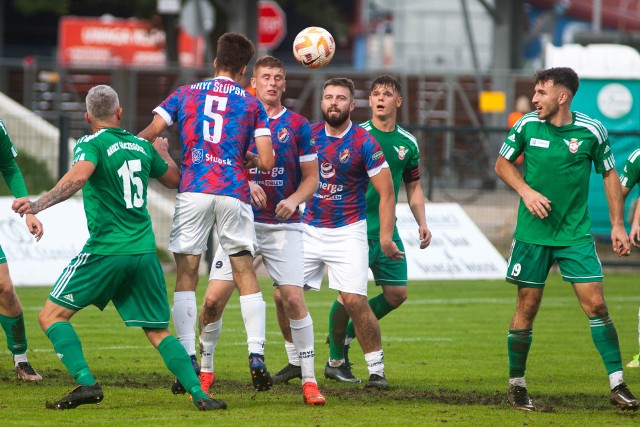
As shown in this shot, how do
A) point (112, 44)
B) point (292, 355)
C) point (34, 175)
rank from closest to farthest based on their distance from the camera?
point (292, 355)
point (34, 175)
point (112, 44)

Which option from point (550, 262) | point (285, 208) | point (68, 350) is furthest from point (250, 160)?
point (550, 262)

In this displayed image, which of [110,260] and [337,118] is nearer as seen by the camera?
[110,260]

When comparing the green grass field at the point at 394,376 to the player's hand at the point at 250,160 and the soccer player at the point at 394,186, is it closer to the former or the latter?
the soccer player at the point at 394,186

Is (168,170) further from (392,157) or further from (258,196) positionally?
(392,157)

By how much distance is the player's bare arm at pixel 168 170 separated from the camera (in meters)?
8.52

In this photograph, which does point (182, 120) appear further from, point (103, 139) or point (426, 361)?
point (426, 361)

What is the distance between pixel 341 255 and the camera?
9.62 meters

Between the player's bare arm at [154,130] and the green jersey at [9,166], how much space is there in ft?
5.52

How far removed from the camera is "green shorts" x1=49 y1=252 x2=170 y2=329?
26.6 feet

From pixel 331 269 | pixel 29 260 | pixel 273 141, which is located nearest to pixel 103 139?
pixel 273 141

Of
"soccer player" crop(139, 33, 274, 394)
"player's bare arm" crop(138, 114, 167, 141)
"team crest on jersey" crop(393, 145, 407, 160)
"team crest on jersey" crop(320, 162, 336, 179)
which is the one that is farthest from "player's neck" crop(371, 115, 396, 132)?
"player's bare arm" crop(138, 114, 167, 141)

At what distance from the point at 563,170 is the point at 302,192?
6.24 ft

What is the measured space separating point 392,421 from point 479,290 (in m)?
9.86

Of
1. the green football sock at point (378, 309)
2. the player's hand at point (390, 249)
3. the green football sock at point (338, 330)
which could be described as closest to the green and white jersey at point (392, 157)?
the green football sock at point (378, 309)
